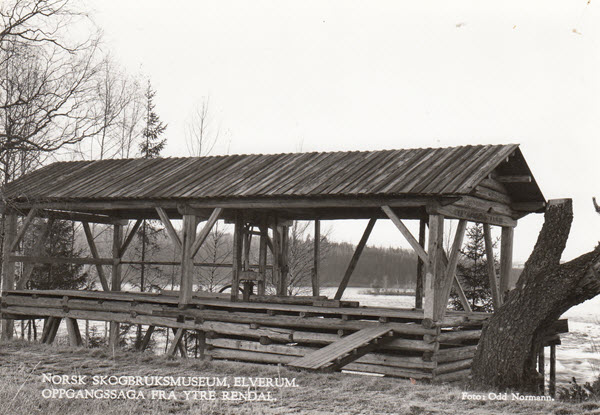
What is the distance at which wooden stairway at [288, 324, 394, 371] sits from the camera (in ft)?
35.2

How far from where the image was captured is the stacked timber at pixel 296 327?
1268cm

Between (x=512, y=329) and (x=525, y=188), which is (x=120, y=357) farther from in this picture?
(x=525, y=188)

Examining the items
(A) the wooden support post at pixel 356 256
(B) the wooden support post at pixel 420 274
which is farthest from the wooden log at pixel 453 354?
(A) the wooden support post at pixel 356 256

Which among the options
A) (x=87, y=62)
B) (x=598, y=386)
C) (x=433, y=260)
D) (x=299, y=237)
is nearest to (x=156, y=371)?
(x=433, y=260)

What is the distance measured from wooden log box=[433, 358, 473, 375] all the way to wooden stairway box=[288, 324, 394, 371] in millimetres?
1042

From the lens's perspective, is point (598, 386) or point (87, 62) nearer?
point (598, 386)

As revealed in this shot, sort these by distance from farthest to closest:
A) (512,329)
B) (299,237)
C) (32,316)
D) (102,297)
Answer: (299,237)
(32,316)
(102,297)
(512,329)

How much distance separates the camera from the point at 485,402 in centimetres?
938

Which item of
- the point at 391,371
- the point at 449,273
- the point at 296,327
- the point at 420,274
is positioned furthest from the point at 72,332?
the point at 449,273

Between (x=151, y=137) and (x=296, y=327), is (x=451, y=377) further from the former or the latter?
(x=151, y=137)

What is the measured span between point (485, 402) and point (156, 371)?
555 centimetres

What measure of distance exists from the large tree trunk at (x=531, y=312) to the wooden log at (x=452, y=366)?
2.05 m

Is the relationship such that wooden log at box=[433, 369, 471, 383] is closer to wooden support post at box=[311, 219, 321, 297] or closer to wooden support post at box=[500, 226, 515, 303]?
wooden support post at box=[500, 226, 515, 303]

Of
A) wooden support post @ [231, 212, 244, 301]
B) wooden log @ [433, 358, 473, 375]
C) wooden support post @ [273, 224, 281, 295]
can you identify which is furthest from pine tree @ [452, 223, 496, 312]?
wooden support post @ [231, 212, 244, 301]
